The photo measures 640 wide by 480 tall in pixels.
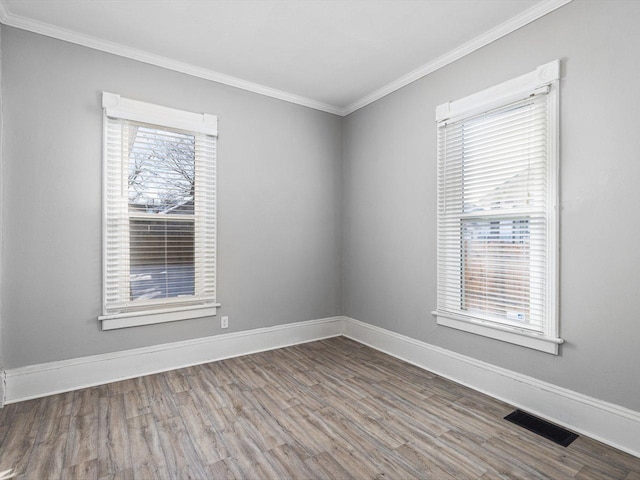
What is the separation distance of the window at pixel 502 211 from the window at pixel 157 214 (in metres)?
2.24

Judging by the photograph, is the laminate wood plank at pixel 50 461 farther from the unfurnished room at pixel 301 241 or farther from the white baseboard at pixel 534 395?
the white baseboard at pixel 534 395

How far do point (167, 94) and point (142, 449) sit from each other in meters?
2.85

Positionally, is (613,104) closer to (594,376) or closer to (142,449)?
(594,376)

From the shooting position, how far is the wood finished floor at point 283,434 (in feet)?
6.07

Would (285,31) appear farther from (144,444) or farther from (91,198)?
(144,444)

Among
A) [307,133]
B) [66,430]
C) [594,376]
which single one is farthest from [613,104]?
[66,430]

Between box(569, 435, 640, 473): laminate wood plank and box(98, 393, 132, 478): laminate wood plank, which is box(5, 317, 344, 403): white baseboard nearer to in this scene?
box(98, 393, 132, 478): laminate wood plank

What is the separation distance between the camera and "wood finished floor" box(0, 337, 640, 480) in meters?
1.85

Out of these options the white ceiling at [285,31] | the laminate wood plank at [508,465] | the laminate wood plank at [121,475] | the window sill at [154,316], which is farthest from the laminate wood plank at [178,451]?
the white ceiling at [285,31]

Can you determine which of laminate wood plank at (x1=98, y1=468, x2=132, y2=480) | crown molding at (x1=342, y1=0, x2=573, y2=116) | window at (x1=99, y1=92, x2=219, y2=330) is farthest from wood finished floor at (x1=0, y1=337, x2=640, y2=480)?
crown molding at (x1=342, y1=0, x2=573, y2=116)

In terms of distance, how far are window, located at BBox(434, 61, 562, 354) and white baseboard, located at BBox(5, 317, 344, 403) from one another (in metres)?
1.72

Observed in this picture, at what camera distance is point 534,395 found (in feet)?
7.95

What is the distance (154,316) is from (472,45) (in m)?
3.58

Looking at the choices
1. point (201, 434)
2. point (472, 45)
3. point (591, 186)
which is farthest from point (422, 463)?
point (472, 45)
